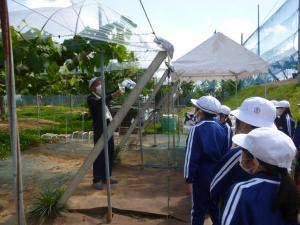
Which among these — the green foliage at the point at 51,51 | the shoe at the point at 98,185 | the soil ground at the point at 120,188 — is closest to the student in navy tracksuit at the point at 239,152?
the green foliage at the point at 51,51

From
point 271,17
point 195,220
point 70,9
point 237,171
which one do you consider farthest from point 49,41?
point 271,17

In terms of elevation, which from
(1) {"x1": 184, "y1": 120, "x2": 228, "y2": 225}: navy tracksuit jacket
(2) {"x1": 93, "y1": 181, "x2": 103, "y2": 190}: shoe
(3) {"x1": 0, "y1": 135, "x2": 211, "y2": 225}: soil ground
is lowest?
(3) {"x1": 0, "y1": 135, "x2": 211, "y2": 225}: soil ground

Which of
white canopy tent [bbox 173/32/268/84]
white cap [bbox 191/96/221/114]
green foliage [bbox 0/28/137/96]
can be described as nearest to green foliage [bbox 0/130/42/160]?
white canopy tent [bbox 173/32/268/84]

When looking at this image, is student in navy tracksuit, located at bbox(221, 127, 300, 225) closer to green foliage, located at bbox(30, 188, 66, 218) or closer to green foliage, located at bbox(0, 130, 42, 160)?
green foliage, located at bbox(30, 188, 66, 218)

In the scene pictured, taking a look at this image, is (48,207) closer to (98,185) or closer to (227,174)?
(98,185)

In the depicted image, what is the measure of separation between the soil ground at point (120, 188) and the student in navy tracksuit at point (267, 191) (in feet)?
11.2

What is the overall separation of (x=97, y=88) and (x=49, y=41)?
1902 millimetres

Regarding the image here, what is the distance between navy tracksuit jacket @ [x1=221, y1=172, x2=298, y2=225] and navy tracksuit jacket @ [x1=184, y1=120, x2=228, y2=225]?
80.5 inches

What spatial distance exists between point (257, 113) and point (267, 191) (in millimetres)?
1166

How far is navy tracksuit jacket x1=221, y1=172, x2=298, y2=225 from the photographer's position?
1.97 m

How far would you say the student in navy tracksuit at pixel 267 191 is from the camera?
196 cm

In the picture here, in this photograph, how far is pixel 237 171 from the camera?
9.05 ft

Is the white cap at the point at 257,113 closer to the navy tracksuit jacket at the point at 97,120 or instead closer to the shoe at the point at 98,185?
the navy tracksuit jacket at the point at 97,120

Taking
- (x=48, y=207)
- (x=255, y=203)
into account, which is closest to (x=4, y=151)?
(x=48, y=207)
